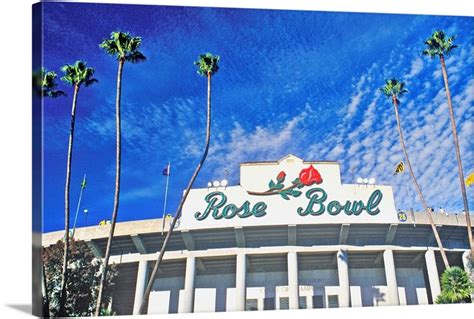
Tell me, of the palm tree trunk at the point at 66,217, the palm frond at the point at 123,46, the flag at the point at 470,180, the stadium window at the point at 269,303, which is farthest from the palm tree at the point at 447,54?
the palm tree trunk at the point at 66,217

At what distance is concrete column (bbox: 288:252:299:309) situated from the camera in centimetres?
3344

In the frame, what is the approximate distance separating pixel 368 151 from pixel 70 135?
20184 mm

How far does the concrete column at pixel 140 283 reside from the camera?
33.2 meters

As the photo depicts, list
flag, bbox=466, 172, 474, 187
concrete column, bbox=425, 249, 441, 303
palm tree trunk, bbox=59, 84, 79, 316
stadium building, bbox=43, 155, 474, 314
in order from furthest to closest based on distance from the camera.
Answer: flag, bbox=466, 172, 474, 187 → concrete column, bbox=425, 249, 441, 303 → stadium building, bbox=43, 155, 474, 314 → palm tree trunk, bbox=59, 84, 79, 316

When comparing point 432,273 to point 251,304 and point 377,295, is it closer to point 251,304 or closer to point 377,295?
point 377,295

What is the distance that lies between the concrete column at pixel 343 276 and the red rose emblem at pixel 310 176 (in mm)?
5148

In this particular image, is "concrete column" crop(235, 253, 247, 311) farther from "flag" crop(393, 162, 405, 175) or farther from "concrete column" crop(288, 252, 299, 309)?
"flag" crop(393, 162, 405, 175)

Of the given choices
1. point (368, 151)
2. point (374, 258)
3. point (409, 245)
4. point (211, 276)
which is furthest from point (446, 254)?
point (211, 276)

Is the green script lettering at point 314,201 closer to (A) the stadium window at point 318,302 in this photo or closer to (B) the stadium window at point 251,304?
(A) the stadium window at point 318,302

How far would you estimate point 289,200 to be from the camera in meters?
34.0

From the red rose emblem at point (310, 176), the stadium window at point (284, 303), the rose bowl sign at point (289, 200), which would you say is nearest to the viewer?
the rose bowl sign at point (289, 200)

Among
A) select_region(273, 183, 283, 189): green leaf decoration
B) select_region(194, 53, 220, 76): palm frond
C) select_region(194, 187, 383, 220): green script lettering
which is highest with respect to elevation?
select_region(194, 53, 220, 76): palm frond

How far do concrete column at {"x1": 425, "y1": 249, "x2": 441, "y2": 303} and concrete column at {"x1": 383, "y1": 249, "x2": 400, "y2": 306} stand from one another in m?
2.39

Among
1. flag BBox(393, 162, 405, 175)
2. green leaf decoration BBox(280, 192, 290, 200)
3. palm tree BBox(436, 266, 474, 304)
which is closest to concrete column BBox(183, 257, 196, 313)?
green leaf decoration BBox(280, 192, 290, 200)
